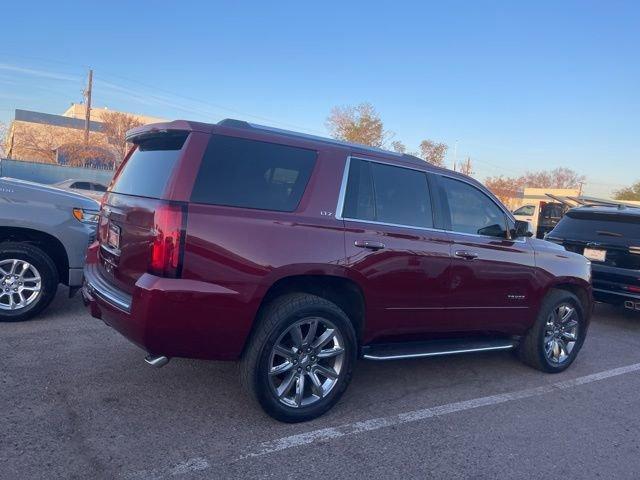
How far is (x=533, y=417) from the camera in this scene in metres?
4.18

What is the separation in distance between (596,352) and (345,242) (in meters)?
4.22

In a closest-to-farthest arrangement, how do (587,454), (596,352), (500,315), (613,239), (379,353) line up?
(587,454) < (379,353) < (500,315) < (596,352) < (613,239)

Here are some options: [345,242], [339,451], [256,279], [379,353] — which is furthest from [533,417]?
[256,279]

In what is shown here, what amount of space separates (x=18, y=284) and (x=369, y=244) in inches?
142

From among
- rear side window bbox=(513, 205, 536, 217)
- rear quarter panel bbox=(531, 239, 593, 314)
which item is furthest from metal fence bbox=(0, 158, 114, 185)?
rear quarter panel bbox=(531, 239, 593, 314)

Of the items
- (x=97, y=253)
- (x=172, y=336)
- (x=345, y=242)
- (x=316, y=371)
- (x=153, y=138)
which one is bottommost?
(x=316, y=371)

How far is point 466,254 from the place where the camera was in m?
4.49

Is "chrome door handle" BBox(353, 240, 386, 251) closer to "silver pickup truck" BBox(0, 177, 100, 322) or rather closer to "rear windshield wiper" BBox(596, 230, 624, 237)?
"silver pickup truck" BBox(0, 177, 100, 322)

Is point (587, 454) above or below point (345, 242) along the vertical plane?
below

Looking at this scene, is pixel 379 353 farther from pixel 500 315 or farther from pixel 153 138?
pixel 153 138

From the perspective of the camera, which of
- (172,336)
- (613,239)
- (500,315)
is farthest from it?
(613,239)

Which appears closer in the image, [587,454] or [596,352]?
[587,454]

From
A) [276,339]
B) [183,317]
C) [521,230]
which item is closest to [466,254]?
[521,230]

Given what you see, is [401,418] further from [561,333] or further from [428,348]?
[561,333]
